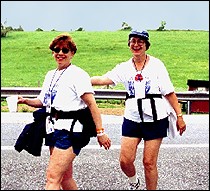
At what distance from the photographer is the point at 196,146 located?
25.8 feet

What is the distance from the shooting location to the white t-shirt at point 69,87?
3.66m

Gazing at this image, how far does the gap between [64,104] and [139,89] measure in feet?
2.08

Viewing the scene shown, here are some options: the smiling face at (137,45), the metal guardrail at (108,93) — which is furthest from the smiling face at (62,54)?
the metal guardrail at (108,93)

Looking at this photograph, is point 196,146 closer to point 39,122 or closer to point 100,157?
point 100,157

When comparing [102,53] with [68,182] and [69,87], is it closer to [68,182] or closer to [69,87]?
[68,182]

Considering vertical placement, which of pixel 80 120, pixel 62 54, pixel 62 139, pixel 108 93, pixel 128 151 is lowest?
pixel 108 93

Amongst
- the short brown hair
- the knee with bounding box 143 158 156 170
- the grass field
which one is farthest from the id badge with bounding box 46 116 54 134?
the grass field

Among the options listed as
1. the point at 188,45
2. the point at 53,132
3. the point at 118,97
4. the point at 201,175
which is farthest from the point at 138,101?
the point at 188,45

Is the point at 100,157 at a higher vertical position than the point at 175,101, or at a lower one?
lower

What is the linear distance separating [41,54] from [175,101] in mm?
16592

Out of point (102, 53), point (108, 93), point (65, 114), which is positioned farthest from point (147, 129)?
point (102, 53)

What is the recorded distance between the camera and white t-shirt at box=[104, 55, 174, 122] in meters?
4.07

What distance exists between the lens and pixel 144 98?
4145 mm

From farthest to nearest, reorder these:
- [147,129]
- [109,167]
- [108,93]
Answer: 1. [108,93]
2. [109,167]
3. [147,129]
